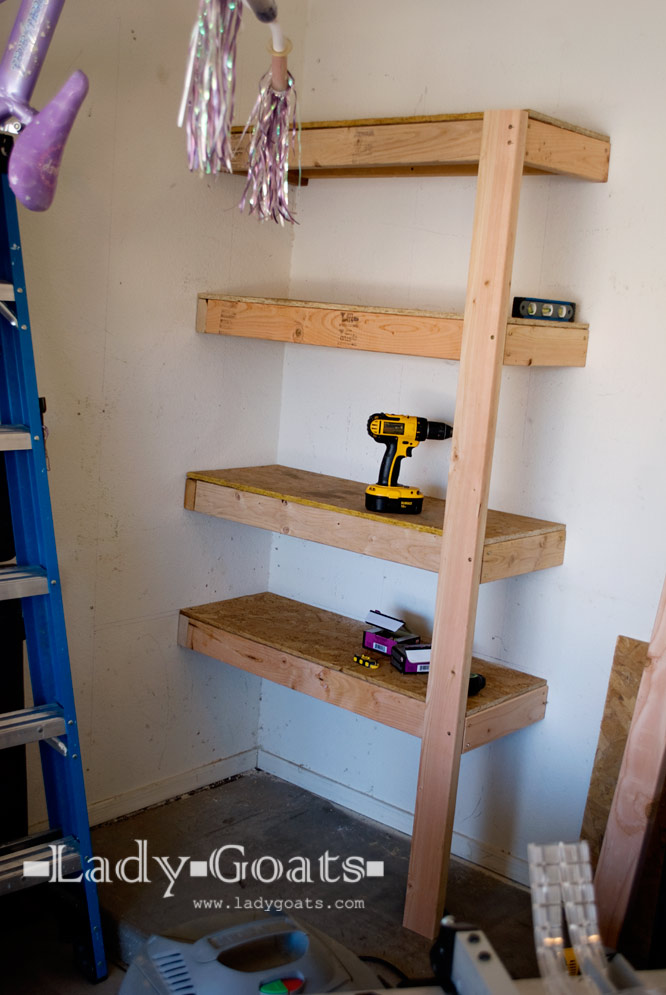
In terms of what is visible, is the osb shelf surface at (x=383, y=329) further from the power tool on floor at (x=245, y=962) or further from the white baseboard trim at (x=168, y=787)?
the white baseboard trim at (x=168, y=787)

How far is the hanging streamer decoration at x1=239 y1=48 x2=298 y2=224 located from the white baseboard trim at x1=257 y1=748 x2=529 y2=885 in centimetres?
215

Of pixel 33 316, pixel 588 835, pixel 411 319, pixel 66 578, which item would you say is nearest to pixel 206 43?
pixel 411 319

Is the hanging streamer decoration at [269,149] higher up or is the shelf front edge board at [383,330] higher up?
the hanging streamer decoration at [269,149]

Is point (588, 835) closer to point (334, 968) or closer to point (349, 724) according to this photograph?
point (349, 724)

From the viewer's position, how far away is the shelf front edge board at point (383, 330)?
2.31 metres

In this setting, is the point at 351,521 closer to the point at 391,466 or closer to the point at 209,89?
the point at 391,466

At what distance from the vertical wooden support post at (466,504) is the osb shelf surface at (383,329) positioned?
0.08 metres

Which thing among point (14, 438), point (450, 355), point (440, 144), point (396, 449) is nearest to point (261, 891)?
point (396, 449)

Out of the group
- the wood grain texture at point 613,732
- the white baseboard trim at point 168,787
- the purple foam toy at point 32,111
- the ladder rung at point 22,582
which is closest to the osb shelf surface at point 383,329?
the wood grain texture at point 613,732

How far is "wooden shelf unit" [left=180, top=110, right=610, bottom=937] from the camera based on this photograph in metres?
2.19

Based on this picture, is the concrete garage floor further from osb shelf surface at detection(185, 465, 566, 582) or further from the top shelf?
the top shelf

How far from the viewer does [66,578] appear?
2.67 meters

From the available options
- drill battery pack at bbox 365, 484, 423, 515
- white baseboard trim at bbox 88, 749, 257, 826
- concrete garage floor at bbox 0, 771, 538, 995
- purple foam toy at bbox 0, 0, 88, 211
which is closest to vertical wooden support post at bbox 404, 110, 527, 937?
concrete garage floor at bbox 0, 771, 538, 995

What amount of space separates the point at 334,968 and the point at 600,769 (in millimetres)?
1156
